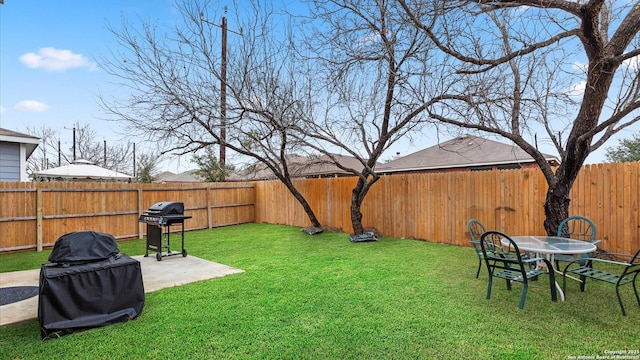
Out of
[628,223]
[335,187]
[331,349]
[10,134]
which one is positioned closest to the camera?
[331,349]

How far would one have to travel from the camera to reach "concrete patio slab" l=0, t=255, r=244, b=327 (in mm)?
3436

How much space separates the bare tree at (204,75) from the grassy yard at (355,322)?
3821mm

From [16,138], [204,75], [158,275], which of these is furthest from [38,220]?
[204,75]

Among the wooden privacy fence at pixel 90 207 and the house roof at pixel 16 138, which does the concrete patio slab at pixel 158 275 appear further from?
the house roof at pixel 16 138

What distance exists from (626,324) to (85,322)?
16.1 ft

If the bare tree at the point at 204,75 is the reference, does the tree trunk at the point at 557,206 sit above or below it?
below

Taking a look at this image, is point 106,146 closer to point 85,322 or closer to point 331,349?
point 85,322

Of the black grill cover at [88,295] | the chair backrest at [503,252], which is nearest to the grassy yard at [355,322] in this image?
the black grill cover at [88,295]

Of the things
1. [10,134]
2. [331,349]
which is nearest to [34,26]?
[10,134]

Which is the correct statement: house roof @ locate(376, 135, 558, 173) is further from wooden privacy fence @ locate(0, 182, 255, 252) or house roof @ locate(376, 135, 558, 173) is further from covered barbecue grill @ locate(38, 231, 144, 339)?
covered barbecue grill @ locate(38, 231, 144, 339)

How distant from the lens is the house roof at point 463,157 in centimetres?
1106

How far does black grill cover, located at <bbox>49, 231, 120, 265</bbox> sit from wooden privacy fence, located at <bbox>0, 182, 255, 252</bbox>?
18.0 feet

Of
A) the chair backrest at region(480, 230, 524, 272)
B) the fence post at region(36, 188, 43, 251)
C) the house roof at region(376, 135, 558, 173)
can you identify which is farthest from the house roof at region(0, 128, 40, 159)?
the house roof at region(376, 135, 558, 173)

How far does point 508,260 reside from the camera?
3498 mm
